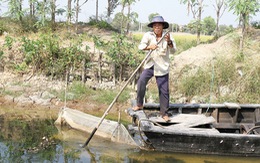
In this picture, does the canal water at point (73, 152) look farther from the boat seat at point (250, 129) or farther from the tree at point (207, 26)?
the tree at point (207, 26)

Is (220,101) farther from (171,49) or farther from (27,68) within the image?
(27,68)

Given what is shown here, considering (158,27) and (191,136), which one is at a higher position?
(158,27)

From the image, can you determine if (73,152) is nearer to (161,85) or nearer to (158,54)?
(161,85)

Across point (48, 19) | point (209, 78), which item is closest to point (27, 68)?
point (48, 19)

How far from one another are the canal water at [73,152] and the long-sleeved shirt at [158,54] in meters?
1.27

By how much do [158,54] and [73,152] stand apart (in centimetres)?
196

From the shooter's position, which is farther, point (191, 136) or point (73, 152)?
point (73, 152)

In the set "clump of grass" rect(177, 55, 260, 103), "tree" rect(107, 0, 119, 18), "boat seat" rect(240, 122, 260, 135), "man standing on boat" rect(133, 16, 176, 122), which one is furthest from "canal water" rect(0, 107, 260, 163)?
"tree" rect(107, 0, 119, 18)

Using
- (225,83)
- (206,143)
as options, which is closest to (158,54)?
(206,143)

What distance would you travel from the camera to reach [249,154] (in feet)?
18.5

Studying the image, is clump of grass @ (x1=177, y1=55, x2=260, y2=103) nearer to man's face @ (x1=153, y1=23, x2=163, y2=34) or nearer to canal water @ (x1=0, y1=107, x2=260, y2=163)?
canal water @ (x1=0, y1=107, x2=260, y2=163)

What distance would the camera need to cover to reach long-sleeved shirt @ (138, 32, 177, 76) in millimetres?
5551

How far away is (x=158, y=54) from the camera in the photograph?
5609mm

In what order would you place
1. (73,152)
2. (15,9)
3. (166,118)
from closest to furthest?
(73,152)
(166,118)
(15,9)
